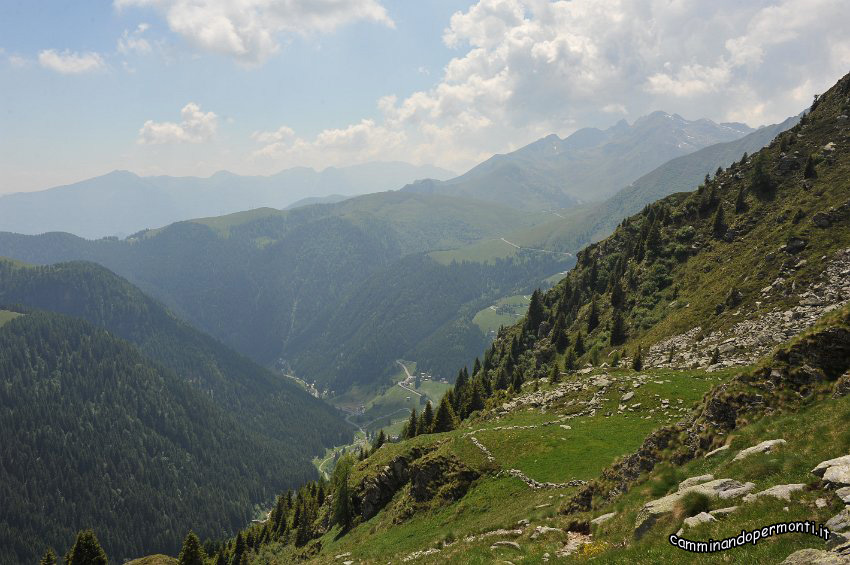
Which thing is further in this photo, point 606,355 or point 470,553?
point 606,355

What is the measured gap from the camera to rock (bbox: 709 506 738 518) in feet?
52.6

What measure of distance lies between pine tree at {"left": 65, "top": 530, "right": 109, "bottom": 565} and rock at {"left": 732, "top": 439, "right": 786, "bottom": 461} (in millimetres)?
86683

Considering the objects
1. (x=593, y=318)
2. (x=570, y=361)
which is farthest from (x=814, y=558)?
(x=593, y=318)

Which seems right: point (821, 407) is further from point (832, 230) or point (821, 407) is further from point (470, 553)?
point (832, 230)

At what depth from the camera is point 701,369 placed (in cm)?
5416

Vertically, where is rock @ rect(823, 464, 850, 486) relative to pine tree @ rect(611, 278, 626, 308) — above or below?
above

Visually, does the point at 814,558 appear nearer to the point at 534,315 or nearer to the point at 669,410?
the point at 669,410

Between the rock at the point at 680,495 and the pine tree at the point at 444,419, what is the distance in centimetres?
6343

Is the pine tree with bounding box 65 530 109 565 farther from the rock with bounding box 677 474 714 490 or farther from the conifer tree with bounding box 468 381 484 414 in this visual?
the rock with bounding box 677 474 714 490

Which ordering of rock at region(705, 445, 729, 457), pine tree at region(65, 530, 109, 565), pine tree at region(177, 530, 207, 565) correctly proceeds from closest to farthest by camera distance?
rock at region(705, 445, 729, 457) < pine tree at region(65, 530, 109, 565) < pine tree at region(177, 530, 207, 565)

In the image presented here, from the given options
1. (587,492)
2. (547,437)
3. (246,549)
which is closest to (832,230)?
(547,437)

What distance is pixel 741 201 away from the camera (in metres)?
91.3

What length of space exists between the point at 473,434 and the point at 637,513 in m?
32.7

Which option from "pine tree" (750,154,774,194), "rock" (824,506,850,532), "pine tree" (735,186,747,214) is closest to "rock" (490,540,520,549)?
"rock" (824,506,850,532)
